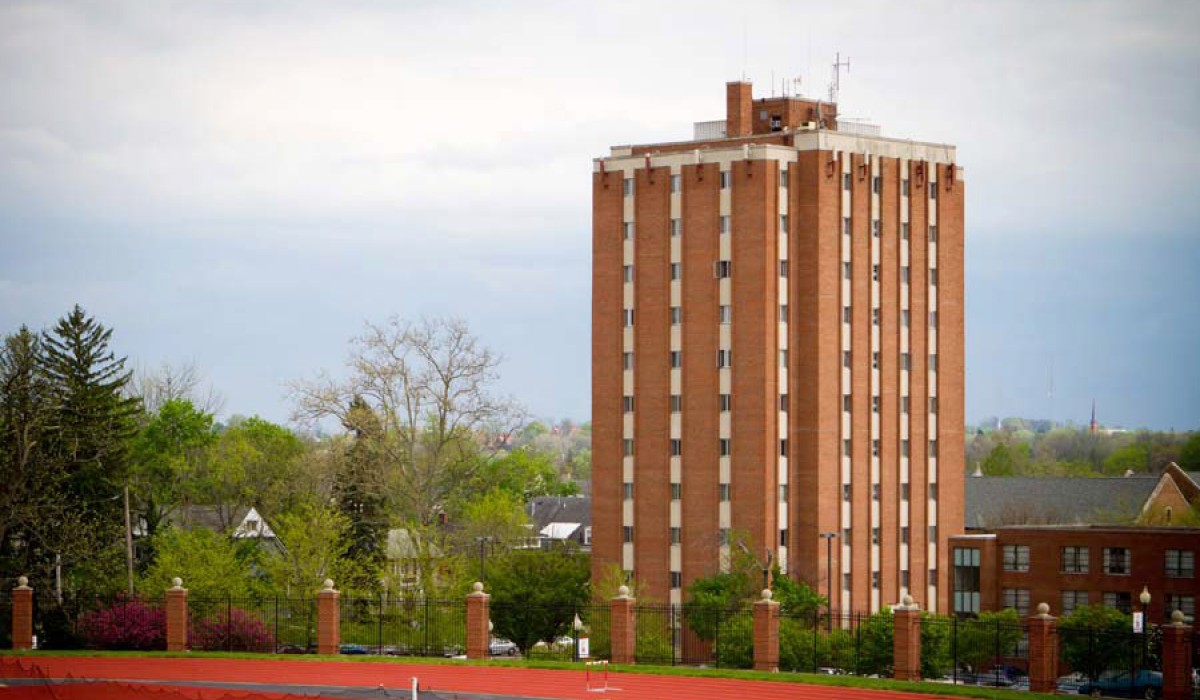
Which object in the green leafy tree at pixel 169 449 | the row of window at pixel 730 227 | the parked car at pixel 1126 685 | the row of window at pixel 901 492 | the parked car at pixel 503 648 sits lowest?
the parked car at pixel 503 648

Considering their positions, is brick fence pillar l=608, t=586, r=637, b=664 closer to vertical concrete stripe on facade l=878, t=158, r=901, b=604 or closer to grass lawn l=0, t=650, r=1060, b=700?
grass lawn l=0, t=650, r=1060, b=700

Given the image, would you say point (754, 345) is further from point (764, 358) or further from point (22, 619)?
point (22, 619)

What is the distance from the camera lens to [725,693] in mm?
56844

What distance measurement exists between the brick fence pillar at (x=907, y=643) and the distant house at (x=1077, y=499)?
77.5 metres

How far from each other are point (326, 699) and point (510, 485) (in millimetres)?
114961

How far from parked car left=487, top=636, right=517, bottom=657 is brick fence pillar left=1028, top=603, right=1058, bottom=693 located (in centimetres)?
3417

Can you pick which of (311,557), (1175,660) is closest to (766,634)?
(1175,660)

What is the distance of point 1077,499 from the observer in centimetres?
14288

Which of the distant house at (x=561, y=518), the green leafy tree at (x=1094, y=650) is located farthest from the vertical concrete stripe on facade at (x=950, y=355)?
the distant house at (x=561, y=518)

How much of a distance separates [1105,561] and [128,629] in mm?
58367

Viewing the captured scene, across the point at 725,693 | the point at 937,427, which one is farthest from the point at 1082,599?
the point at 725,693

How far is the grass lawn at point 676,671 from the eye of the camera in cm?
5719

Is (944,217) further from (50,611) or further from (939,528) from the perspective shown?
(50,611)

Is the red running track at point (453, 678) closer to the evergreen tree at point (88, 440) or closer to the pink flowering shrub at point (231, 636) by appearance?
the pink flowering shrub at point (231, 636)
